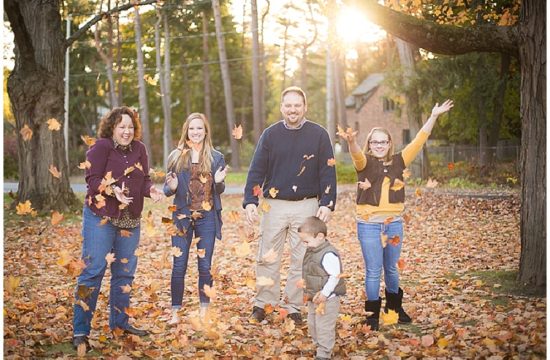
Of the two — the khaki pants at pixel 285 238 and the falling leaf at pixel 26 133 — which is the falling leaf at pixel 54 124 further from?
the khaki pants at pixel 285 238

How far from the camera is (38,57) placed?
8438mm

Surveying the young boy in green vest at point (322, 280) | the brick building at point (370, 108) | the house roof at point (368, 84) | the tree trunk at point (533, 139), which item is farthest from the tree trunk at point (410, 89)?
the house roof at point (368, 84)

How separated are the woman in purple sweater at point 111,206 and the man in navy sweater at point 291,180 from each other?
763mm

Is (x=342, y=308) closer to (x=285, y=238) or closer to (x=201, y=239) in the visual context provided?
(x=285, y=238)

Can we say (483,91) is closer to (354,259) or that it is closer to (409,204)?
(409,204)

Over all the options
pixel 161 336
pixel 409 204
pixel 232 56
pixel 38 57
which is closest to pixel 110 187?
pixel 161 336

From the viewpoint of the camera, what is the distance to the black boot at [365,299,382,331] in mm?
4574

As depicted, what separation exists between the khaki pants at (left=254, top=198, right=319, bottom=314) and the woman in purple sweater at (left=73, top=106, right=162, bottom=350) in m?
0.86

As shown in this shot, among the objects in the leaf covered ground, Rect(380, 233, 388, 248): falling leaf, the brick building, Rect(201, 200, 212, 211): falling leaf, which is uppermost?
the brick building

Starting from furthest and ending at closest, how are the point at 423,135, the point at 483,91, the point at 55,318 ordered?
the point at 483,91
the point at 55,318
the point at 423,135

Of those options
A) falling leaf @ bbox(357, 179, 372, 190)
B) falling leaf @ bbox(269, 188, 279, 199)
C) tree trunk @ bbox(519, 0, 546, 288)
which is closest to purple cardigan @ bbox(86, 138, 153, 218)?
falling leaf @ bbox(269, 188, 279, 199)

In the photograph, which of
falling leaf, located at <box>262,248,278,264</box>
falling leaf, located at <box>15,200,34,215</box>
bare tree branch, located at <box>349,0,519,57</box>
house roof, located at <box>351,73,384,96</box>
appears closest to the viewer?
falling leaf, located at <box>262,248,278,264</box>

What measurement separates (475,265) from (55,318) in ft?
11.5

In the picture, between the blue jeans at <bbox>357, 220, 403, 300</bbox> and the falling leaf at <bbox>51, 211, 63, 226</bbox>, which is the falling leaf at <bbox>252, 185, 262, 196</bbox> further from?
the falling leaf at <bbox>51, 211, 63, 226</bbox>
